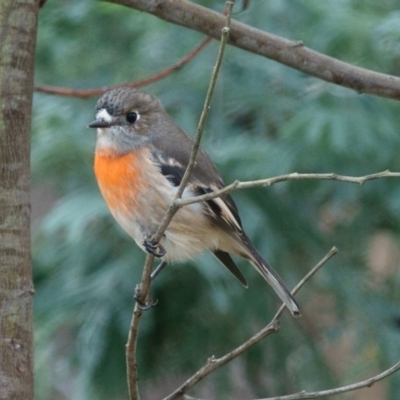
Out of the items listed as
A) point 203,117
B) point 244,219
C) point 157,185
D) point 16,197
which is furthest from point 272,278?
point 244,219

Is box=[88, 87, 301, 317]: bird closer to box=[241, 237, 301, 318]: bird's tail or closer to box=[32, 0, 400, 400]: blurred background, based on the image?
box=[241, 237, 301, 318]: bird's tail

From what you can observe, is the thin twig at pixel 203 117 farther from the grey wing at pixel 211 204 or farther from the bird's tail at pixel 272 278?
the grey wing at pixel 211 204

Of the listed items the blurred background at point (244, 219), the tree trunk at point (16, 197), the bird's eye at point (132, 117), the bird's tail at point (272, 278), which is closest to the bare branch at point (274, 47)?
the tree trunk at point (16, 197)

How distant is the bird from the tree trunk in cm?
75

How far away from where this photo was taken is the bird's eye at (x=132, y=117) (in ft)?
11.4

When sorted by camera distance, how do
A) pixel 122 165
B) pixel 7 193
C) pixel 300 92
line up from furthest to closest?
pixel 300 92, pixel 122 165, pixel 7 193

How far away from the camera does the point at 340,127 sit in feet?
14.6

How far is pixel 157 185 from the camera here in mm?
3244

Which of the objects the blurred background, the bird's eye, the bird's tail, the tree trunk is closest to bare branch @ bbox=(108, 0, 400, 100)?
the tree trunk

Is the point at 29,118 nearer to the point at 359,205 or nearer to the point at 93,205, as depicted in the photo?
the point at 93,205

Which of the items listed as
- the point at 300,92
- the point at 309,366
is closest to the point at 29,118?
the point at 300,92

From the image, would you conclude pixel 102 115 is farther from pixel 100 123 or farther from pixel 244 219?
pixel 244 219

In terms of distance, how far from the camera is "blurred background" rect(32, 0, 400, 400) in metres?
4.56

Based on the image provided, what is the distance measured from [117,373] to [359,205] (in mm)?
1716
